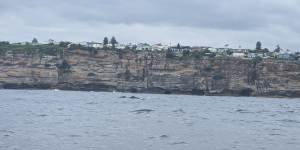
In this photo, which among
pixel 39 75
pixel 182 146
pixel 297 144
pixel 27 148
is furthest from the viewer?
pixel 39 75

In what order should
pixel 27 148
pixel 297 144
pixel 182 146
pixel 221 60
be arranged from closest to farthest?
pixel 27 148 < pixel 182 146 < pixel 297 144 < pixel 221 60

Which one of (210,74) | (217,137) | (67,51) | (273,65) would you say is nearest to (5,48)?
(67,51)

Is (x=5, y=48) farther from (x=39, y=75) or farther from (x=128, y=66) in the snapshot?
(x=128, y=66)

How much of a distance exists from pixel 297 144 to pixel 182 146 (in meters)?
8.23

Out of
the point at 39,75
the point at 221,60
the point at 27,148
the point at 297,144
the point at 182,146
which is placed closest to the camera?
the point at 27,148

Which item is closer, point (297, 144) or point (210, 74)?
point (297, 144)

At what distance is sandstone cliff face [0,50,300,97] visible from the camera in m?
174

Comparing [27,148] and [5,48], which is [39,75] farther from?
[27,148]

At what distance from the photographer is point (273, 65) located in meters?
183

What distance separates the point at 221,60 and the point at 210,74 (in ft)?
26.8

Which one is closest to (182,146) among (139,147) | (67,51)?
(139,147)

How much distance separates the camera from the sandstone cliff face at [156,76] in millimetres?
174250

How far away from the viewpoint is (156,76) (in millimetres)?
177250

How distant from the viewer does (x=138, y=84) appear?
17750 cm
